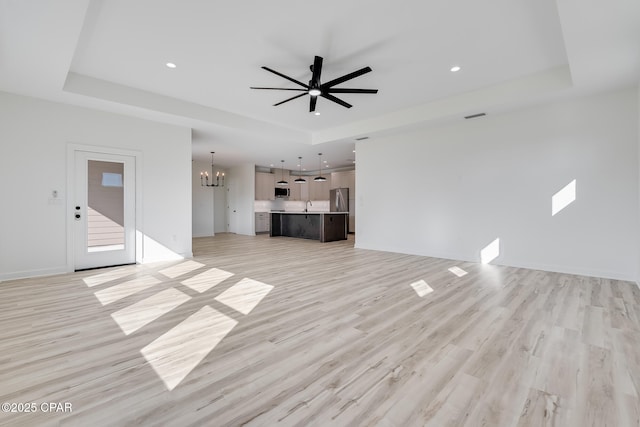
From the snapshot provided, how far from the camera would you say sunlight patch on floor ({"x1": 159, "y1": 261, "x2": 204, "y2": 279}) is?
4.42 metres

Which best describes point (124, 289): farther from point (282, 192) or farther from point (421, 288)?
point (282, 192)

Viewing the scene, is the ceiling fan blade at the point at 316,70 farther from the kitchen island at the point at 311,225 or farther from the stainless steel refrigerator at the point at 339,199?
the stainless steel refrigerator at the point at 339,199

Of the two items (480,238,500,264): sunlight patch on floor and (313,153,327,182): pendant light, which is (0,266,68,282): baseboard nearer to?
(313,153,327,182): pendant light

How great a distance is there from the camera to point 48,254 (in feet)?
14.4

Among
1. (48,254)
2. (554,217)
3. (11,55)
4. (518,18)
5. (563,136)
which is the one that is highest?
(518,18)

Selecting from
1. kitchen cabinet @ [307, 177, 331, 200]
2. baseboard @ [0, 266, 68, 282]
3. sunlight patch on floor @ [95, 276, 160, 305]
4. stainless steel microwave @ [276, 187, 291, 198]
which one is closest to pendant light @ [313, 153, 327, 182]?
kitchen cabinet @ [307, 177, 331, 200]

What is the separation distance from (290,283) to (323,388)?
90.1 inches

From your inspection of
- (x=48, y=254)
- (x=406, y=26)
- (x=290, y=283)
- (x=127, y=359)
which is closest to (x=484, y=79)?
(x=406, y=26)

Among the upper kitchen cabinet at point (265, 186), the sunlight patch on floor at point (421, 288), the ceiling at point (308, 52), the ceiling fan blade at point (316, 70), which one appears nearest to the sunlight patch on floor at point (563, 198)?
the ceiling at point (308, 52)

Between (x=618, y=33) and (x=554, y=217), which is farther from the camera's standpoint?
(x=554, y=217)

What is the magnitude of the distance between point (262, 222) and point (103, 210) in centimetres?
675

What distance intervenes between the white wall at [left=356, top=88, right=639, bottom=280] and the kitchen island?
227 cm

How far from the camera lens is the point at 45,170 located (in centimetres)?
435

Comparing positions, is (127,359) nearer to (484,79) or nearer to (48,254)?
(48,254)
